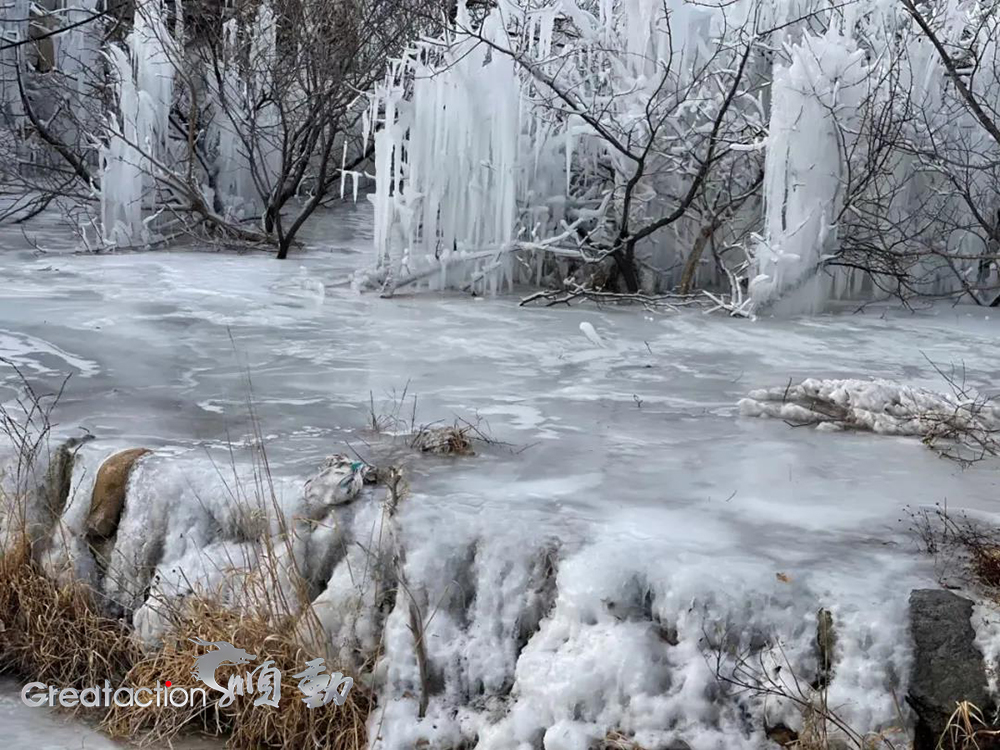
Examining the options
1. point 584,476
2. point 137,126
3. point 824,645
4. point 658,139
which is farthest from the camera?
point 137,126

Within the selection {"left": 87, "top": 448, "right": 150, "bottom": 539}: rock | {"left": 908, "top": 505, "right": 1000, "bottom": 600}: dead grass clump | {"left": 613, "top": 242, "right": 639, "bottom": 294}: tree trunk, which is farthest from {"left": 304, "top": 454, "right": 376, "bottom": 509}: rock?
{"left": 613, "top": 242, "right": 639, "bottom": 294}: tree trunk

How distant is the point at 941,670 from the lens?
3031 millimetres

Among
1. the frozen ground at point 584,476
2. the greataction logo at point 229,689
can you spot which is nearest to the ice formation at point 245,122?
the frozen ground at point 584,476

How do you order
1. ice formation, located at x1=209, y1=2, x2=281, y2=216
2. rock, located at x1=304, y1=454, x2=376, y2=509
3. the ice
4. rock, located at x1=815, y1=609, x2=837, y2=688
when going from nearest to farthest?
rock, located at x1=815, y1=609, x2=837, y2=688
rock, located at x1=304, y1=454, x2=376, y2=509
the ice
ice formation, located at x1=209, y1=2, x2=281, y2=216

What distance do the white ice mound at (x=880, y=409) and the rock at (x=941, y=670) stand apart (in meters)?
1.51

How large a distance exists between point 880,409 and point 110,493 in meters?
2.84

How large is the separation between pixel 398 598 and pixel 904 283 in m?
5.12

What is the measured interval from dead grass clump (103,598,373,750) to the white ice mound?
2.12 metres

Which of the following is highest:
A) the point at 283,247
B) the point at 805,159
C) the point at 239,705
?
the point at 805,159

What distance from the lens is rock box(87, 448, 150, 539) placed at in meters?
4.06

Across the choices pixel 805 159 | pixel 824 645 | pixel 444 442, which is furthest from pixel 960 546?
pixel 805 159

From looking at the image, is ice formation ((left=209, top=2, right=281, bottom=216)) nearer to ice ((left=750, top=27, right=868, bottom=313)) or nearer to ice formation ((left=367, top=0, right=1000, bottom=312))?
ice formation ((left=367, top=0, right=1000, bottom=312))

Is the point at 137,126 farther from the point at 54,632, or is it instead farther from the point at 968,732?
the point at 968,732

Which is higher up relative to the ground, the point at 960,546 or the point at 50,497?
the point at 960,546
